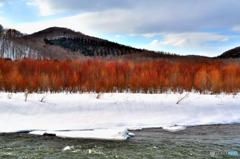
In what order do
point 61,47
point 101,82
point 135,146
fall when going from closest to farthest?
1. point 135,146
2. point 101,82
3. point 61,47

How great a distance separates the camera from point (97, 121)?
37.9ft

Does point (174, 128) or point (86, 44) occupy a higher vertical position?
point (86, 44)

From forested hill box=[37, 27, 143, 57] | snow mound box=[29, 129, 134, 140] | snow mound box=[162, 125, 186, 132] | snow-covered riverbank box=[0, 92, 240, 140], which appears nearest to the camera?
snow mound box=[29, 129, 134, 140]

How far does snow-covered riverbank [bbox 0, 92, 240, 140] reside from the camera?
36.6ft

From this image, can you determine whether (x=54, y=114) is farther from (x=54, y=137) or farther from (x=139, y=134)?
(x=139, y=134)

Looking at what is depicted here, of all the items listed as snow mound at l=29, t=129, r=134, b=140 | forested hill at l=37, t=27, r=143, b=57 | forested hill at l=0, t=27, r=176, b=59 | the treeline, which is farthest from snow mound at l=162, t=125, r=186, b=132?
forested hill at l=37, t=27, r=143, b=57

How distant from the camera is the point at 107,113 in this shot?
12.2 meters

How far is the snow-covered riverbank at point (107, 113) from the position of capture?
11.1 meters

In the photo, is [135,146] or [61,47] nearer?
[135,146]

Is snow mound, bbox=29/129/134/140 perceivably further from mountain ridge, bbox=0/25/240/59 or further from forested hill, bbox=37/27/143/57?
forested hill, bbox=37/27/143/57

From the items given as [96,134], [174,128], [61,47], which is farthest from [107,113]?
[61,47]

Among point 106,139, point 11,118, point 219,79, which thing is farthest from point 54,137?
point 219,79

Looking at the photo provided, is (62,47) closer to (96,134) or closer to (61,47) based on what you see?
(61,47)

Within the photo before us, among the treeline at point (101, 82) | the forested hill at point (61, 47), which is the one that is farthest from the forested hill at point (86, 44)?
the treeline at point (101, 82)
